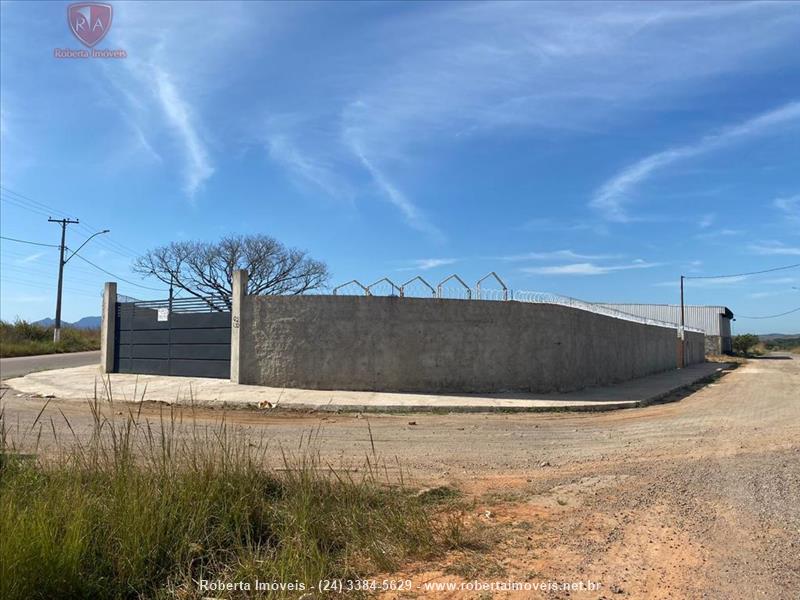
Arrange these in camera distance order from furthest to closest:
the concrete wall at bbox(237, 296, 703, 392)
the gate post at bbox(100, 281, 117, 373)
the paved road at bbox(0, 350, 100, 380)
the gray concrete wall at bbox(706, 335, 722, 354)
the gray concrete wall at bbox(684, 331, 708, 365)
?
1. the gray concrete wall at bbox(706, 335, 722, 354)
2. the gray concrete wall at bbox(684, 331, 708, 365)
3. the paved road at bbox(0, 350, 100, 380)
4. the gate post at bbox(100, 281, 117, 373)
5. the concrete wall at bbox(237, 296, 703, 392)

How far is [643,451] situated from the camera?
366 inches

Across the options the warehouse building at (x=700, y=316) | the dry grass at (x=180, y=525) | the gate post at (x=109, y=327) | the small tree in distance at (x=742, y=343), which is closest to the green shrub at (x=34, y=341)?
the gate post at (x=109, y=327)

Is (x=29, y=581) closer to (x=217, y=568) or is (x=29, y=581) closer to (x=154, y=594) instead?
(x=154, y=594)

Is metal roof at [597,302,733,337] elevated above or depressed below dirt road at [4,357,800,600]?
above

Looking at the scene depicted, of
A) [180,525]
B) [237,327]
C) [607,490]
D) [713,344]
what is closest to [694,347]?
[713,344]

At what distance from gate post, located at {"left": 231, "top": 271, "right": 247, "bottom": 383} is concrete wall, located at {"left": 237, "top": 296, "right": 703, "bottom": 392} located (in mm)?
98

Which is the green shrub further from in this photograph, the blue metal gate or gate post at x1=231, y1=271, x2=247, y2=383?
gate post at x1=231, y1=271, x2=247, y2=383

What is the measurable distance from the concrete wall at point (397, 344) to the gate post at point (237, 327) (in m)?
0.10

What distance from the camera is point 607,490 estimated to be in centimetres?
675

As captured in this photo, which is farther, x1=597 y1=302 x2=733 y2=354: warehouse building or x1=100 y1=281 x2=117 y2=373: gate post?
x1=597 y1=302 x2=733 y2=354: warehouse building

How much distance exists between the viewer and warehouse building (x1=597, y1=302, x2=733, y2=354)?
2452 inches

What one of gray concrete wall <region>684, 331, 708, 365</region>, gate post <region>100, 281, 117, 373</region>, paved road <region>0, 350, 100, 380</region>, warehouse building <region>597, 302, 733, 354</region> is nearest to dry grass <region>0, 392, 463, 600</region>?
gate post <region>100, 281, 117, 373</region>

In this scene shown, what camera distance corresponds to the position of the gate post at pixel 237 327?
17969 mm

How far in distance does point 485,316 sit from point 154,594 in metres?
14.3
